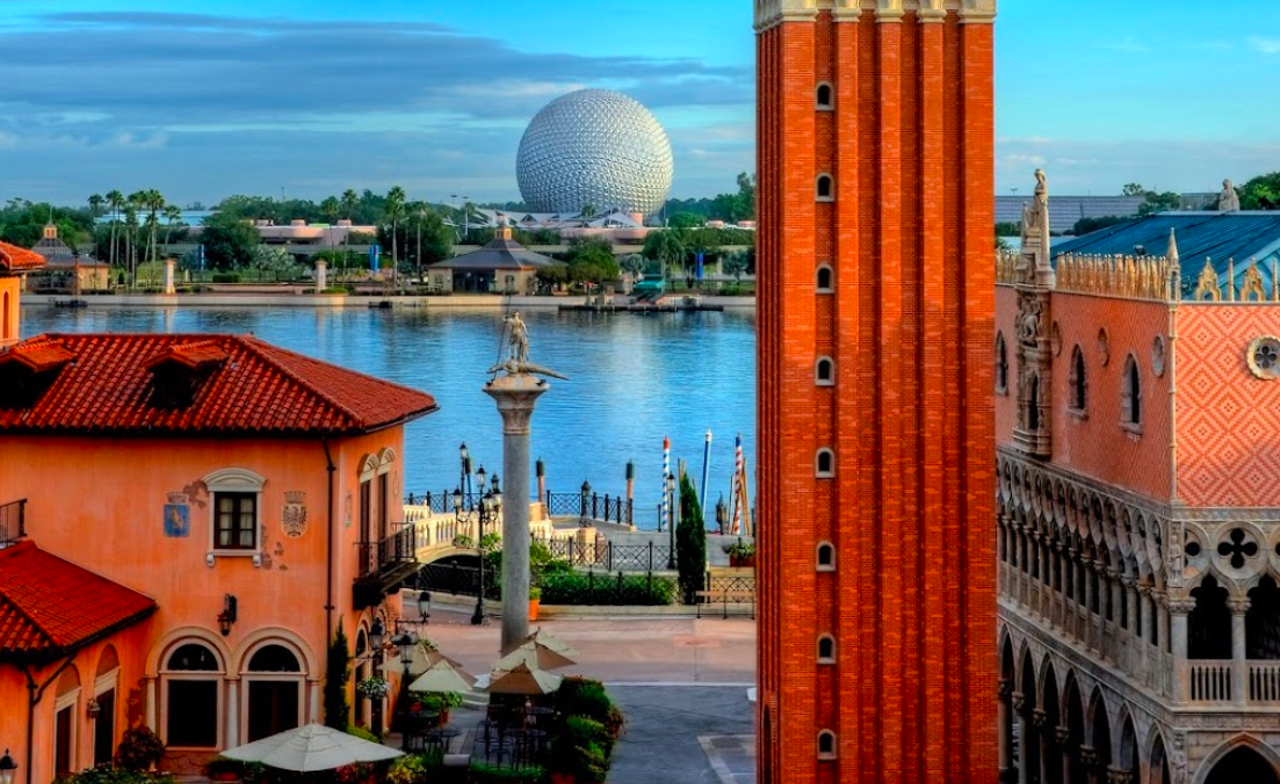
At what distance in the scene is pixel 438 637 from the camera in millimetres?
47062

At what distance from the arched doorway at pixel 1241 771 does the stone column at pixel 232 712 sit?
14.0 m

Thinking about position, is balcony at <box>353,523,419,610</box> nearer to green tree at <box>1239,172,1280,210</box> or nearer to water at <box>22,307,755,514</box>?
green tree at <box>1239,172,1280,210</box>

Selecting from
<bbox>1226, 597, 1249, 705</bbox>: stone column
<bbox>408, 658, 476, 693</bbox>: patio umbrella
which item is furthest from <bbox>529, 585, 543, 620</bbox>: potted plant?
<bbox>1226, 597, 1249, 705</bbox>: stone column

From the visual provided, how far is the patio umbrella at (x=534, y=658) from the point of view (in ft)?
121

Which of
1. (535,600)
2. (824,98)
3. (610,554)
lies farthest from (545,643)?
(610,554)

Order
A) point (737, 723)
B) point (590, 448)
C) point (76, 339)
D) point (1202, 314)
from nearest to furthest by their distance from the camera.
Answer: point (1202, 314), point (76, 339), point (737, 723), point (590, 448)

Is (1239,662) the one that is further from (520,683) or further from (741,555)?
(741,555)

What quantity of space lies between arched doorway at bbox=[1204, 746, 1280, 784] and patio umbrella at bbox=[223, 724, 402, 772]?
11.5 metres

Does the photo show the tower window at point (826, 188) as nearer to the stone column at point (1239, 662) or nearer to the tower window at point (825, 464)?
the tower window at point (825, 464)

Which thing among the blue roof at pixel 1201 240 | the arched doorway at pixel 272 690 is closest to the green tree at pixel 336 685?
the arched doorway at pixel 272 690

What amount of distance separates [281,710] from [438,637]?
1287 centimetres

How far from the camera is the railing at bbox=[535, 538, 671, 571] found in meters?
56.4

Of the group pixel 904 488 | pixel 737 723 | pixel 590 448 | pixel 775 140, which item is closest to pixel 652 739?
pixel 737 723

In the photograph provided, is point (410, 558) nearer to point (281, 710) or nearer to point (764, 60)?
point (281, 710)
